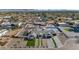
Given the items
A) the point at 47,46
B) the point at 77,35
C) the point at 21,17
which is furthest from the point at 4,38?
the point at 77,35

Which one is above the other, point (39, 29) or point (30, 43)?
point (39, 29)

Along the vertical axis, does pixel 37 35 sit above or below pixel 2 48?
above

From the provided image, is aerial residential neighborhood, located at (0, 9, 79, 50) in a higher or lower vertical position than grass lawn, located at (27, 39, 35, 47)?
higher

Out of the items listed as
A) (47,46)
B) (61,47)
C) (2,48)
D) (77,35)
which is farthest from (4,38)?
(77,35)

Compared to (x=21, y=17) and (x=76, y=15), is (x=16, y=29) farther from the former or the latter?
(x=76, y=15)

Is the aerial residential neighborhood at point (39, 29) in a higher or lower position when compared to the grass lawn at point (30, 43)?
higher

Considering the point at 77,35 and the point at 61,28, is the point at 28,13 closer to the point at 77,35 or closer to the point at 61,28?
the point at 61,28
